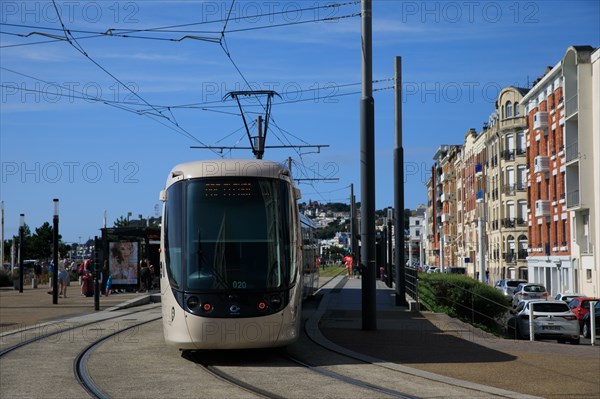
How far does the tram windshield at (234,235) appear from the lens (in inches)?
545

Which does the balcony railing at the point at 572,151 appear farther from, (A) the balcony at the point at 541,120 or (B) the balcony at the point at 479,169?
(B) the balcony at the point at 479,169

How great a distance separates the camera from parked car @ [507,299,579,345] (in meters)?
29.3

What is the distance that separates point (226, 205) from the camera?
46.4 feet

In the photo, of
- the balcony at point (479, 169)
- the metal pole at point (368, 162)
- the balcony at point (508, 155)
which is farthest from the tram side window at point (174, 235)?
the balcony at point (479, 169)

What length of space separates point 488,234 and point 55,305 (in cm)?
6240

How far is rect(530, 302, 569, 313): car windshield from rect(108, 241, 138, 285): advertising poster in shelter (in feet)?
51.8

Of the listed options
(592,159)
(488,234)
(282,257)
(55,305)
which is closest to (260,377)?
(282,257)

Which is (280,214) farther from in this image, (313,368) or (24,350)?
(24,350)

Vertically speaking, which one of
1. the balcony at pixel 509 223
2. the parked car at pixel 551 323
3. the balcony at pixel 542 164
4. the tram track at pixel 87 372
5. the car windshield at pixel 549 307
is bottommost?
the parked car at pixel 551 323

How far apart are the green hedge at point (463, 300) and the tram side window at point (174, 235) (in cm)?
1488

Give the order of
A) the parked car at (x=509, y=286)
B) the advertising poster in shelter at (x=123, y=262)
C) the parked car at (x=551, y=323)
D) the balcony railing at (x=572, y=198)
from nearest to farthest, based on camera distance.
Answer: the parked car at (x=551, y=323) < the advertising poster in shelter at (x=123, y=262) < the balcony railing at (x=572, y=198) < the parked car at (x=509, y=286)

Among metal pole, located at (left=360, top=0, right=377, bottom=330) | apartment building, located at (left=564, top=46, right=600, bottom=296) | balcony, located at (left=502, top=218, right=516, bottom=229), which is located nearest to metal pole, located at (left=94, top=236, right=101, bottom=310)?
metal pole, located at (left=360, top=0, right=377, bottom=330)

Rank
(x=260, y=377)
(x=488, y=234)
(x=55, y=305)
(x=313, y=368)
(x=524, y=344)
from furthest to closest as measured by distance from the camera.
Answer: (x=488, y=234) → (x=55, y=305) → (x=524, y=344) → (x=313, y=368) → (x=260, y=377)

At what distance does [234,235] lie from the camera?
45.9ft
